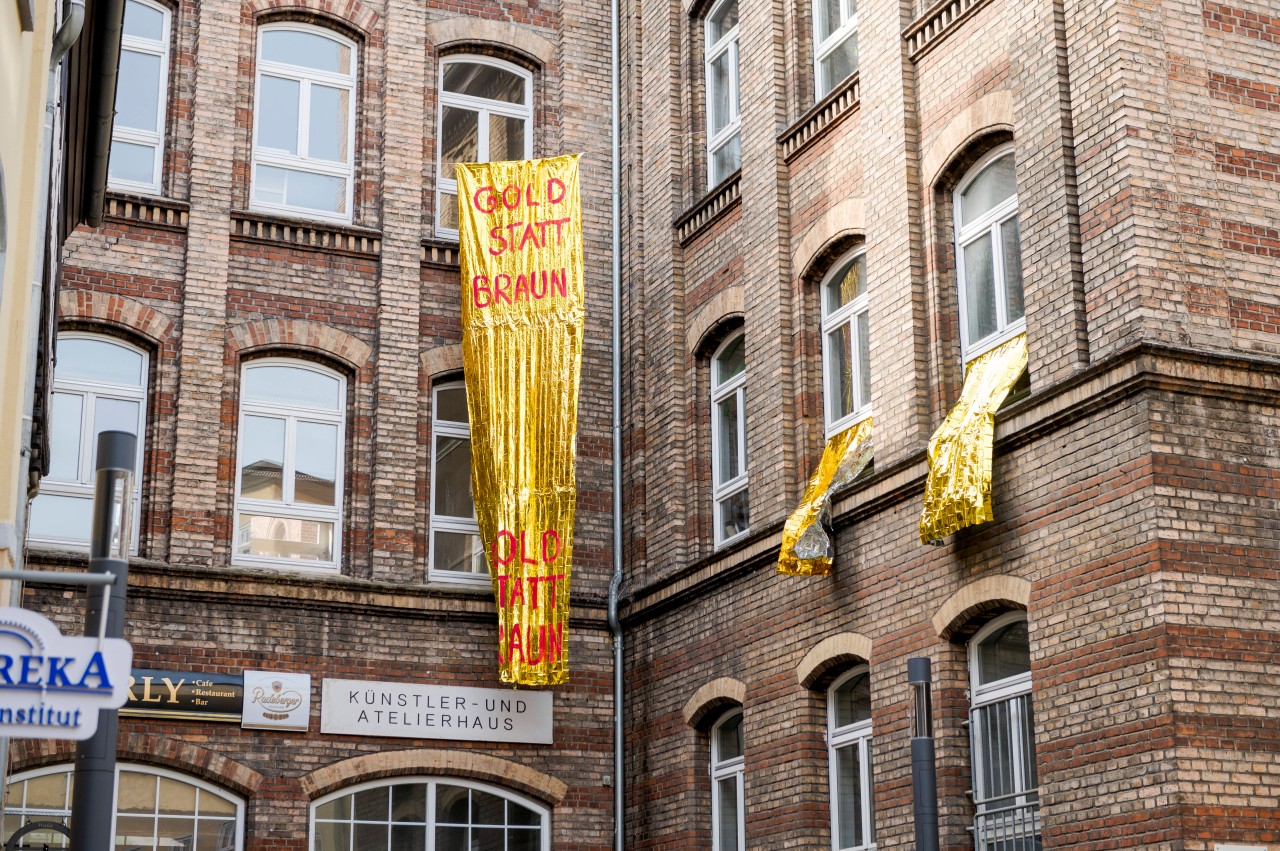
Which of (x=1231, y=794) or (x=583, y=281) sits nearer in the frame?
(x=1231, y=794)

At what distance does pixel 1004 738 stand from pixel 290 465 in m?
9.09

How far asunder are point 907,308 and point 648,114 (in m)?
A: 6.69

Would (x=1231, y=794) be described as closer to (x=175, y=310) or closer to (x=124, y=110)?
(x=175, y=310)

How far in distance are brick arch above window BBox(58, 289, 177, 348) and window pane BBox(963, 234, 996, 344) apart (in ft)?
29.0

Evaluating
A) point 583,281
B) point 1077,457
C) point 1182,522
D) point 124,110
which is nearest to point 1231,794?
point 1182,522

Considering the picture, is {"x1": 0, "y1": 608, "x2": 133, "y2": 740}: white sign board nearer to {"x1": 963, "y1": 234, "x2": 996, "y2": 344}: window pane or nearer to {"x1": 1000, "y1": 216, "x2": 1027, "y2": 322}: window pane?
{"x1": 1000, "y1": 216, "x2": 1027, "y2": 322}: window pane

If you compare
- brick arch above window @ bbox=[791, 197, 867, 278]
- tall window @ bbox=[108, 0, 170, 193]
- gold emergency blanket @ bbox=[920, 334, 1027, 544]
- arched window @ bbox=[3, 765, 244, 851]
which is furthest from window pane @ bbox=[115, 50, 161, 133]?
gold emergency blanket @ bbox=[920, 334, 1027, 544]

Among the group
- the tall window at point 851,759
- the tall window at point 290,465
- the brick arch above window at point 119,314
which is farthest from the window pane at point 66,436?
the tall window at point 851,759

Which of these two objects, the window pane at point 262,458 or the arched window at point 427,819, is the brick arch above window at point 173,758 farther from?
the window pane at point 262,458

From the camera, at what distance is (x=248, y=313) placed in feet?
63.1

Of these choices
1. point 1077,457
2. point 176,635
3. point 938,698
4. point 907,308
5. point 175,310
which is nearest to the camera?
point 1077,457

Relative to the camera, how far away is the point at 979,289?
48.4ft

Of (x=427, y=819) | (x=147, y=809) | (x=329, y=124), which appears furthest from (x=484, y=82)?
(x=147, y=809)

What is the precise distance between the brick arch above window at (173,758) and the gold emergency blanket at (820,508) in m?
6.06
